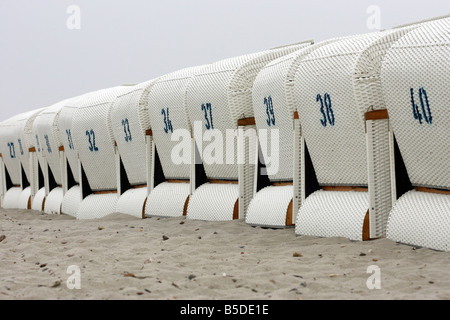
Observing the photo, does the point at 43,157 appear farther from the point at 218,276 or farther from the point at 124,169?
the point at 218,276

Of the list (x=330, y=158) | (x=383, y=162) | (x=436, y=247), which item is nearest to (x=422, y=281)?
(x=436, y=247)

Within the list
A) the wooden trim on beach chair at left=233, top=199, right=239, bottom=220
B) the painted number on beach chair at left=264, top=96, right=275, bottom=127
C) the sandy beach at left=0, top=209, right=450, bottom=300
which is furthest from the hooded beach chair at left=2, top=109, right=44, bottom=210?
the painted number on beach chair at left=264, top=96, right=275, bottom=127

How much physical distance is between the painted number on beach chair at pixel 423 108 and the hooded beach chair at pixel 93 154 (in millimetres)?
6554

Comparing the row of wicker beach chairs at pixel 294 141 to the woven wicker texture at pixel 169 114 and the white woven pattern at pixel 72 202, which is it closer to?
the woven wicker texture at pixel 169 114

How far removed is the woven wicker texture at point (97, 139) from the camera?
1157 cm

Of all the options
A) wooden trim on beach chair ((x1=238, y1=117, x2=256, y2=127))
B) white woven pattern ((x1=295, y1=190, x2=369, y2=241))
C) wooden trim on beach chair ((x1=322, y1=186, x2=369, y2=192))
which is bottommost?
white woven pattern ((x1=295, y1=190, x2=369, y2=241))

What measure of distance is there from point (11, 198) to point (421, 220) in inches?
556

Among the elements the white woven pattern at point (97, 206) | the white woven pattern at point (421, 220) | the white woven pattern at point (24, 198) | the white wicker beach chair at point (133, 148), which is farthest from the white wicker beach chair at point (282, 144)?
the white woven pattern at point (24, 198)

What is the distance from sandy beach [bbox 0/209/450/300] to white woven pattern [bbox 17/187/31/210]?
881cm

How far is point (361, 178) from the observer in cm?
673

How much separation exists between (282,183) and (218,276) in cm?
313

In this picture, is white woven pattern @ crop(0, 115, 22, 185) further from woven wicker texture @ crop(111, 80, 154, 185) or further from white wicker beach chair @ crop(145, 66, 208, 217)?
white wicker beach chair @ crop(145, 66, 208, 217)

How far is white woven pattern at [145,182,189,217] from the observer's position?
963cm

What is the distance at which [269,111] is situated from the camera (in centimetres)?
795
